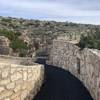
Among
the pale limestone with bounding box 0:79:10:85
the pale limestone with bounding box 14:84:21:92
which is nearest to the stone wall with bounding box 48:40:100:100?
the pale limestone with bounding box 14:84:21:92

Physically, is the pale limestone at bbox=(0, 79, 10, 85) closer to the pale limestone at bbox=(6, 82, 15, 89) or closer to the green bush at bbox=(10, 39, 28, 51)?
the pale limestone at bbox=(6, 82, 15, 89)

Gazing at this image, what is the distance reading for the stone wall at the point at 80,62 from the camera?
38.5 ft

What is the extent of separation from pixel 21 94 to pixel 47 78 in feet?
15.4

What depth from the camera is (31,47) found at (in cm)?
2689

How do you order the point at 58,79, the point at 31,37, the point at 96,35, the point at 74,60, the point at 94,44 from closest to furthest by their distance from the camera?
1. the point at 58,79
2. the point at 94,44
3. the point at 74,60
4. the point at 96,35
5. the point at 31,37

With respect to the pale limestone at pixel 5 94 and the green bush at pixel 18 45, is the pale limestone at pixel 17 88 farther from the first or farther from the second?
the green bush at pixel 18 45

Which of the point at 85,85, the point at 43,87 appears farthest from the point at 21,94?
the point at 85,85

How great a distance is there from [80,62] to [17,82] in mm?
6624

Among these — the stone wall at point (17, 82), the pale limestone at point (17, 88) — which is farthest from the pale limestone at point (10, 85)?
the pale limestone at point (17, 88)

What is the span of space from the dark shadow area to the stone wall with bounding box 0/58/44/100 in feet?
1.70

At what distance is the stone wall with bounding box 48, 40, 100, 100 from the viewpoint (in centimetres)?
1175

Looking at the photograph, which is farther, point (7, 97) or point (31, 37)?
point (31, 37)

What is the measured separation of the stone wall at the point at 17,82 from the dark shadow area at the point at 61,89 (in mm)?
519

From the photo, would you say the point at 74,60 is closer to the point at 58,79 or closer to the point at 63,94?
the point at 58,79
